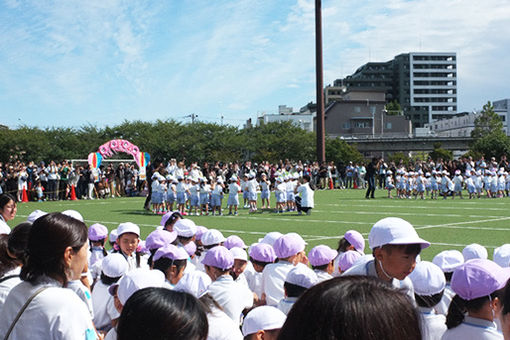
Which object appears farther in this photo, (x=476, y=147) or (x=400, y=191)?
(x=476, y=147)

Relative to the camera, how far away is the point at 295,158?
68.2 m

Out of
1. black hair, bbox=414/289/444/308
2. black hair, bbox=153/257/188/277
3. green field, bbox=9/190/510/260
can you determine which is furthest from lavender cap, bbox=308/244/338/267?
green field, bbox=9/190/510/260

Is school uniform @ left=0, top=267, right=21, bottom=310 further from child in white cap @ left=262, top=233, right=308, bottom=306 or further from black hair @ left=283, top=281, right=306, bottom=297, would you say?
child in white cap @ left=262, top=233, right=308, bottom=306

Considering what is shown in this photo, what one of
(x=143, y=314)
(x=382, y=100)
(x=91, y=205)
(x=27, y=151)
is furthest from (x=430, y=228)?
(x=382, y=100)

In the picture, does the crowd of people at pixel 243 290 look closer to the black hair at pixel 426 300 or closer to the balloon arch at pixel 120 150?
the black hair at pixel 426 300

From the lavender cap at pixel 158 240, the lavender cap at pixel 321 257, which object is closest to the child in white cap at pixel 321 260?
the lavender cap at pixel 321 257

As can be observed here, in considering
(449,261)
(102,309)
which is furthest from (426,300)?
(102,309)

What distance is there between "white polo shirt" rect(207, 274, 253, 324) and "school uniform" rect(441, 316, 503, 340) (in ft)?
6.32

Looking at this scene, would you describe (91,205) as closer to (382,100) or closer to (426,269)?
(426,269)

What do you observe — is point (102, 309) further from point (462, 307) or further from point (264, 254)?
point (462, 307)

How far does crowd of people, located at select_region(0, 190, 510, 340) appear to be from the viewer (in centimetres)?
131

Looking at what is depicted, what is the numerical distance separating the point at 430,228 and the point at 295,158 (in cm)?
5374

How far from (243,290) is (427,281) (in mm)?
1656

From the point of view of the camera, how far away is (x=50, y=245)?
9.46ft
